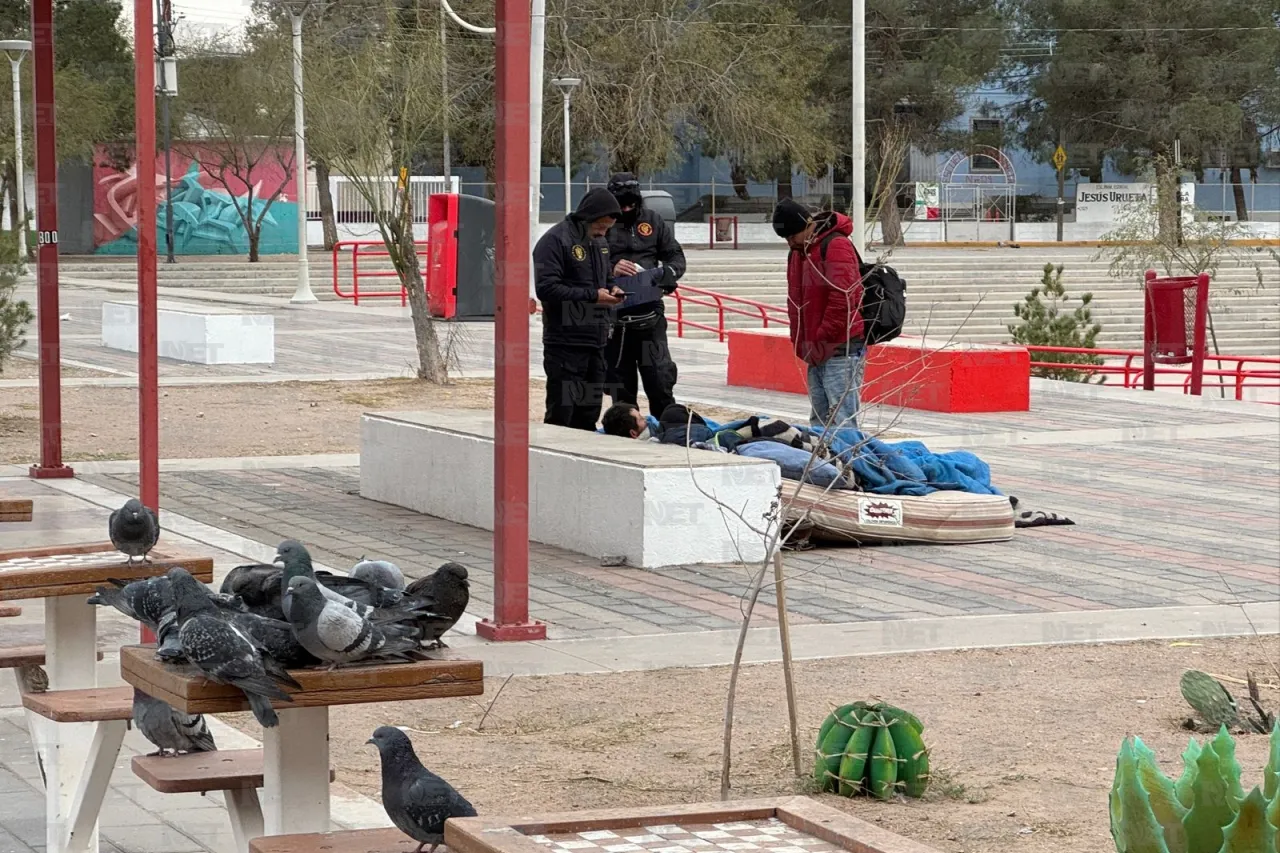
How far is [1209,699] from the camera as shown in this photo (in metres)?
6.20

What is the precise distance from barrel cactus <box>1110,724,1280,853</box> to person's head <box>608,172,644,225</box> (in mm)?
8968

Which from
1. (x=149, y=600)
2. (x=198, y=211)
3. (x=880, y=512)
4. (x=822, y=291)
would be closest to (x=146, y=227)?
(x=149, y=600)

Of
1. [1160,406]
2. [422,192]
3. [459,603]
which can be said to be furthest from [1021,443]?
[422,192]

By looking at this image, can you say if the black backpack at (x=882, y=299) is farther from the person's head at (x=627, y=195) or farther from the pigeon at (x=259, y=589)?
the pigeon at (x=259, y=589)

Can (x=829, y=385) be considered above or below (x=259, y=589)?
below

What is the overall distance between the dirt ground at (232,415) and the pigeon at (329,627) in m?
10.2

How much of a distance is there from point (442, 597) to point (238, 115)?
4453 centimetres

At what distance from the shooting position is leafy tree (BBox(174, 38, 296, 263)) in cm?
4572

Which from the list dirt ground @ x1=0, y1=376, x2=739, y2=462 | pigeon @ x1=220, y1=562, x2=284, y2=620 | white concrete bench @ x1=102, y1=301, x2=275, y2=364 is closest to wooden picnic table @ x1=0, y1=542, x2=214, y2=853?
pigeon @ x1=220, y1=562, x2=284, y2=620

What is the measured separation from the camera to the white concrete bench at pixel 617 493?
364 inches

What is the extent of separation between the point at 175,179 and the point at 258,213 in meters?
2.30

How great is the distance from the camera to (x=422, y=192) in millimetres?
46688

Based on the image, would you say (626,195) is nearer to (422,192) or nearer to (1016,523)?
(1016,523)

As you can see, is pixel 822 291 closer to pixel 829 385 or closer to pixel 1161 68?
pixel 829 385
